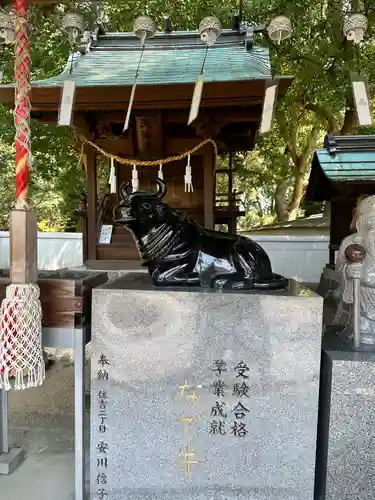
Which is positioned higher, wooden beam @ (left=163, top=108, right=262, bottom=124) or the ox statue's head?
wooden beam @ (left=163, top=108, right=262, bottom=124)

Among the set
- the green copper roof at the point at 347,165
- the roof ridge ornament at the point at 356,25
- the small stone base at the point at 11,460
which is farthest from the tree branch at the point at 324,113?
the small stone base at the point at 11,460

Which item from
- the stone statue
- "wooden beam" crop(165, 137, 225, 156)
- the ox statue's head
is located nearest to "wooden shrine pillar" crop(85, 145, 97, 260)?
"wooden beam" crop(165, 137, 225, 156)

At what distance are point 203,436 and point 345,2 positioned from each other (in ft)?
23.2

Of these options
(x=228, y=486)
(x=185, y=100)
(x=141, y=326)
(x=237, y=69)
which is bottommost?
(x=228, y=486)

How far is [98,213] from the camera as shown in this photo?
20.2ft

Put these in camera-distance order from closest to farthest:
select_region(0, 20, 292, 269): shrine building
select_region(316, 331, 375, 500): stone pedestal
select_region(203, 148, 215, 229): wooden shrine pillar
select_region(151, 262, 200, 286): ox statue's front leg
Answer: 1. select_region(316, 331, 375, 500): stone pedestal
2. select_region(151, 262, 200, 286): ox statue's front leg
3. select_region(0, 20, 292, 269): shrine building
4. select_region(203, 148, 215, 229): wooden shrine pillar

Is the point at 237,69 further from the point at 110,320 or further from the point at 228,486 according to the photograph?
the point at 228,486

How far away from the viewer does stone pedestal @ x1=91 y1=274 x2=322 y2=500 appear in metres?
2.43

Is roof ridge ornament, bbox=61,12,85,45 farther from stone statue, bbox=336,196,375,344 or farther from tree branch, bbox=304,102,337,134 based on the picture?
tree branch, bbox=304,102,337,134

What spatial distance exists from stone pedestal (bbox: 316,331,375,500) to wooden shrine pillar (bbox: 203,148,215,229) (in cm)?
352

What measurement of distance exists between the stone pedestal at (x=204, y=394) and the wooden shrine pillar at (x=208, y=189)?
10.8 feet

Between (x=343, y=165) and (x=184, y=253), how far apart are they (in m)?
2.74

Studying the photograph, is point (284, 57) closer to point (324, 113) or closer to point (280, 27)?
point (324, 113)

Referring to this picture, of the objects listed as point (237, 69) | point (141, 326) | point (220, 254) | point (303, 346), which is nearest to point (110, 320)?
point (141, 326)
